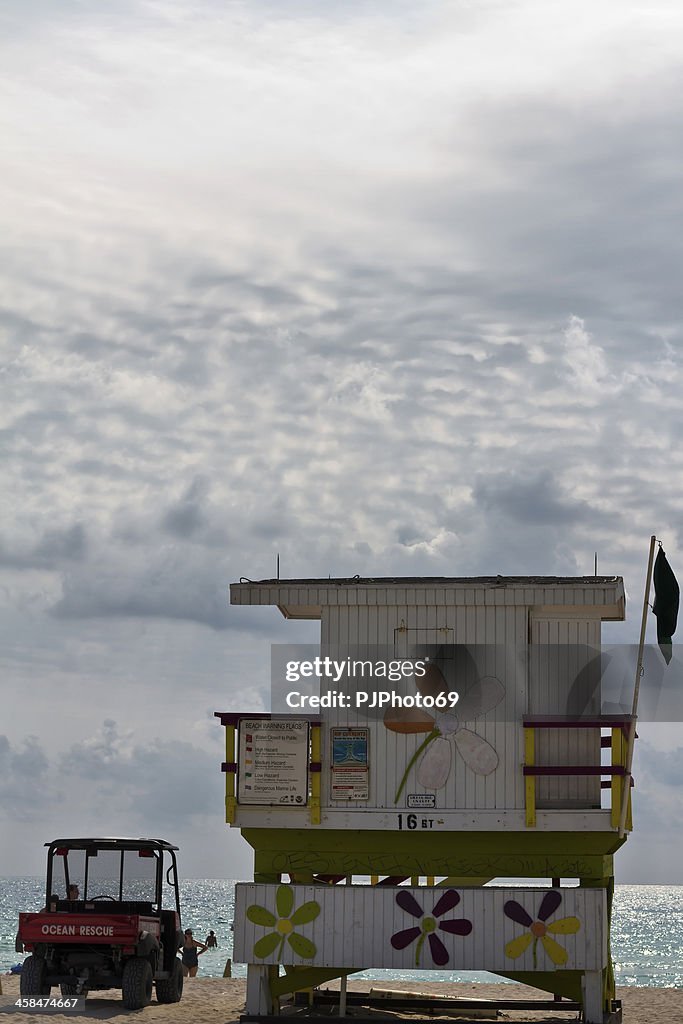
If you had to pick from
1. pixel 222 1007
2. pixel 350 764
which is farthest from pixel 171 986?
pixel 350 764

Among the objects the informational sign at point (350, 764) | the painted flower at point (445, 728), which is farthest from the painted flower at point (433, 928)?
the informational sign at point (350, 764)

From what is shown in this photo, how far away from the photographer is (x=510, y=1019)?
2434cm

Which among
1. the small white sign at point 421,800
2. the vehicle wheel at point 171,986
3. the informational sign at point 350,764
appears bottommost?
the vehicle wheel at point 171,986

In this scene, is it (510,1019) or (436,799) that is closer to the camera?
(436,799)

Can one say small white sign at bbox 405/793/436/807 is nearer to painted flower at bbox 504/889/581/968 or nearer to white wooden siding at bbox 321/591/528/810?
white wooden siding at bbox 321/591/528/810

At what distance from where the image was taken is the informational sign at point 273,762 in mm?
22656

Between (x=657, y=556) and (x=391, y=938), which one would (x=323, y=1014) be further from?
(x=657, y=556)

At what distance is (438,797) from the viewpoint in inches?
883

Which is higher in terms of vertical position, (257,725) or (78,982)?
(257,725)

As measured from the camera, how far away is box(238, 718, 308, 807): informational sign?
2266 centimetres

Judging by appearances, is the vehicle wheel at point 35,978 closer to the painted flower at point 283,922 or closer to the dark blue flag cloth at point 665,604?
the painted flower at point 283,922

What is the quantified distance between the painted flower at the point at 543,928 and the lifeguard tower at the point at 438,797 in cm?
2

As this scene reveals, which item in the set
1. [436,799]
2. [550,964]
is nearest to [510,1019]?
[550,964]

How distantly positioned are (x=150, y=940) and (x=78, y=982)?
3.95 feet
